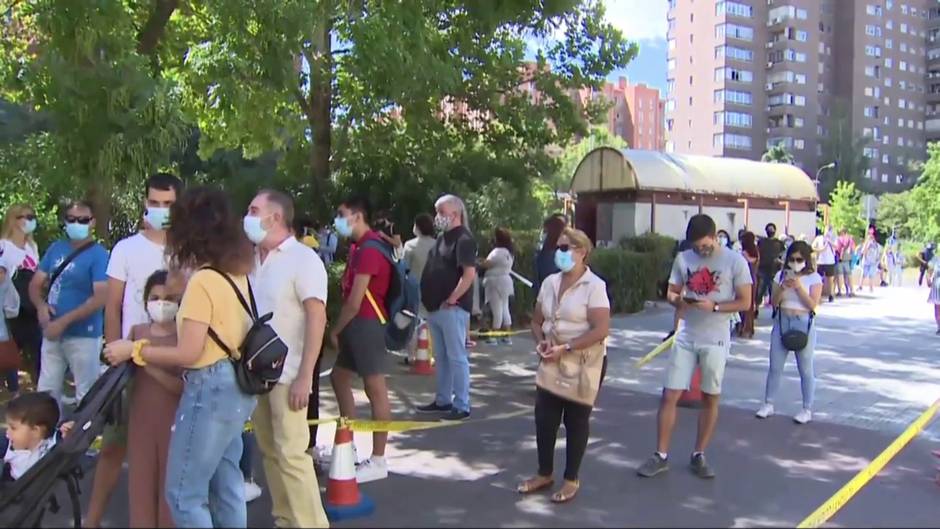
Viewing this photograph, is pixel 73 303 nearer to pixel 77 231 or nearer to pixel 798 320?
pixel 77 231

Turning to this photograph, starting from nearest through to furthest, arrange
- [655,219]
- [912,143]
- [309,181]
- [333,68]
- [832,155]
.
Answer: [333,68], [309,181], [655,219], [832,155], [912,143]

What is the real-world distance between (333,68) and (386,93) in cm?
238

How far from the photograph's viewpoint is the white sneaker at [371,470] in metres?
5.37

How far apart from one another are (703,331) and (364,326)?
2307mm

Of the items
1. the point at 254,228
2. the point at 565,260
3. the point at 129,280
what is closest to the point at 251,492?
the point at 129,280

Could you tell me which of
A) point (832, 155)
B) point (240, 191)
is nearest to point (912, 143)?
point (832, 155)

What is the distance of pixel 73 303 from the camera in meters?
5.25

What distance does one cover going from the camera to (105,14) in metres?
7.44

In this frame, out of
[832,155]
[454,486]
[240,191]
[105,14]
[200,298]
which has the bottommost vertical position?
[454,486]

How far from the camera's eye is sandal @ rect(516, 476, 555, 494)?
515 cm

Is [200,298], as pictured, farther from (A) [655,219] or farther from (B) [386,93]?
(A) [655,219]

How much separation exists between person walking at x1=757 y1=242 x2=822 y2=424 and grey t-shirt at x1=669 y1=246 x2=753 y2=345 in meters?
1.74

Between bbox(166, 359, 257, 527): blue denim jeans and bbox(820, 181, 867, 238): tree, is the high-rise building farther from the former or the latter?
bbox(166, 359, 257, 527): blue denim jeans

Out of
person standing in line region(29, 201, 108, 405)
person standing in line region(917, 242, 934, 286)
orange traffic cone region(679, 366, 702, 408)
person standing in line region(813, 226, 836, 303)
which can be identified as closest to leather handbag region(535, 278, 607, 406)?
person standing in line region(29, 201, 108, 405)
